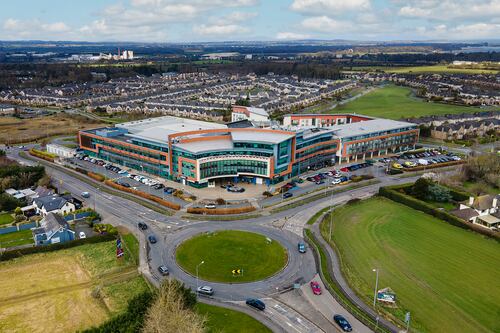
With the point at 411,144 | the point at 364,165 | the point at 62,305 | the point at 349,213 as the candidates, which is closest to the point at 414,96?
the point at 411,144

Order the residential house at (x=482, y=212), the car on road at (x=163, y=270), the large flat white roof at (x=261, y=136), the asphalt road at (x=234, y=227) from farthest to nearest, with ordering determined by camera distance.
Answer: the large flat white roof at (x=261, y=136)
the residential house at (x=482, y=212)
the car on road at (x=163, y=270)
the asphalt road at (x=234, y=227)

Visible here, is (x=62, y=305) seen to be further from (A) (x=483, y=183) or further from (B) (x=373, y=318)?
(A) (x=483, y=183)

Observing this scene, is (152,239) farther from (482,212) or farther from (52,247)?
(482,212)

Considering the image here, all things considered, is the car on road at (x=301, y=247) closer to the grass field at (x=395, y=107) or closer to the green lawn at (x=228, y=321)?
the green lawn at (x=228, y=321)

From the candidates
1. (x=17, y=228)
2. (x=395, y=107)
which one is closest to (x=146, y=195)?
(x=17, y=228)

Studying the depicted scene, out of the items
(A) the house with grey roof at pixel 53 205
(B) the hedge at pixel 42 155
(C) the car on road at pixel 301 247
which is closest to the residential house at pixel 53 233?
(A) the house with grey roof at pixel 53 205

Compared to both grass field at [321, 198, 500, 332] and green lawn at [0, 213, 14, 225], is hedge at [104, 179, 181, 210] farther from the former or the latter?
→ grass field at [321, 198, 500, 332]
